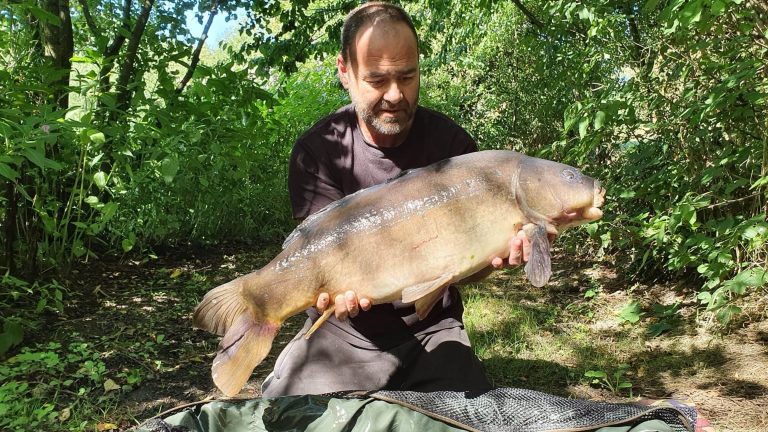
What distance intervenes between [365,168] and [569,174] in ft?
2.41

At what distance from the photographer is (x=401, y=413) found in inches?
68.9

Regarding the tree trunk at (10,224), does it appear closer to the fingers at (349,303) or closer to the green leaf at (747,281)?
the fingers at (349,303)

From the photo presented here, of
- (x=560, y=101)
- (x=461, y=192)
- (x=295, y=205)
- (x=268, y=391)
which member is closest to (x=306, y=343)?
(x=268, y=391)

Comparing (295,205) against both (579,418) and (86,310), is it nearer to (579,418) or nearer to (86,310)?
(579,418)

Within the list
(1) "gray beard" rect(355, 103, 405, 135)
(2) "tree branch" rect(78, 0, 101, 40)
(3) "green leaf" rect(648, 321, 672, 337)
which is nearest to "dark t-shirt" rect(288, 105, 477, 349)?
(1) "gray beard" rect(355, 103, 405, 135)

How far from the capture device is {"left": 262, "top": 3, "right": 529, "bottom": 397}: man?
6.64ft

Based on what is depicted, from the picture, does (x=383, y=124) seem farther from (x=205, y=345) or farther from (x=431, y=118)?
(x=205, y=345)

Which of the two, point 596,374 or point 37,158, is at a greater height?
point 37,158

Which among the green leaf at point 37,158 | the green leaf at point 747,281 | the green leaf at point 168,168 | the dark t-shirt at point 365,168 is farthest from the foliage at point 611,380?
the green leaf at point 37,158

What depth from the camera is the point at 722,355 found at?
2.99 m

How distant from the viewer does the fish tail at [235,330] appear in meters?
1.70

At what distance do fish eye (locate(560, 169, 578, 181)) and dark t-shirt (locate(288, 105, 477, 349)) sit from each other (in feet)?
1.99

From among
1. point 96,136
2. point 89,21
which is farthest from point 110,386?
point 89,21

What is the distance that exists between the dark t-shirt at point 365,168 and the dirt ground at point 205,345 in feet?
2.85
